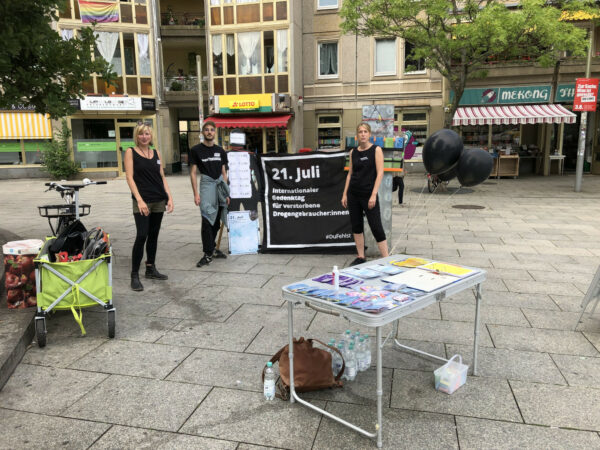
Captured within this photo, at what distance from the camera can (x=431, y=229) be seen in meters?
9.25

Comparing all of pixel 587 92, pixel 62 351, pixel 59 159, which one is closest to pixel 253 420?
pixel 62 351

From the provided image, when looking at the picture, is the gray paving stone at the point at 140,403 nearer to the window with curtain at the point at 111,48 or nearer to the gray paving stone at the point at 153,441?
the gray paving stone at the point at 153,441

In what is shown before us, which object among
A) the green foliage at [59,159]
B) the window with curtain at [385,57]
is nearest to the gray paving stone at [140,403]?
the green foliage at [59,159]

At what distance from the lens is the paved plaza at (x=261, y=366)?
2.76 meters

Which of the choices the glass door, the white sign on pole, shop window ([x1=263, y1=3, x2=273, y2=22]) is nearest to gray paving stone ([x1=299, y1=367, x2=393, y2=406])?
the white sign on pole

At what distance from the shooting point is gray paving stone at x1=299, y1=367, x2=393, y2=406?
3114mm

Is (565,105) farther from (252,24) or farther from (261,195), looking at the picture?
(261,195)

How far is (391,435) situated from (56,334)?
3154 mm

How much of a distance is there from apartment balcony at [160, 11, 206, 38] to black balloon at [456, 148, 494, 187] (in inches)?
904

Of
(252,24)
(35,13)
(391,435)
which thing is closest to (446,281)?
(391,435)

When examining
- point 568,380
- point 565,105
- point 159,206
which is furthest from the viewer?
point 565,105

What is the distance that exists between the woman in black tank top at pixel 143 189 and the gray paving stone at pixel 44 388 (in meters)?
1.96

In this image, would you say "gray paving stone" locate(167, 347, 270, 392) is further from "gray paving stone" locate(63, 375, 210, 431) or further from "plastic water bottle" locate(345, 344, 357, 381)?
"plastic water bottle" locate(345, 344, 357, 381)

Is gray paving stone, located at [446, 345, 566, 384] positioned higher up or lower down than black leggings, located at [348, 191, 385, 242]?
lower down
